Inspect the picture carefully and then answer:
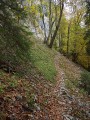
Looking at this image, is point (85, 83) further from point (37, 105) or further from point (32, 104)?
point (32, 104)

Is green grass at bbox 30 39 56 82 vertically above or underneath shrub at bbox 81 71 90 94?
above

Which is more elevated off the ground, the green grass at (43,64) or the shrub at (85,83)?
the green grass at (43,64)

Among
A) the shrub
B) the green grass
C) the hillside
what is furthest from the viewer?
the shrub

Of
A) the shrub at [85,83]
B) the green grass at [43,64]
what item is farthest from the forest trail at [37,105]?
the shrub at [85,83]

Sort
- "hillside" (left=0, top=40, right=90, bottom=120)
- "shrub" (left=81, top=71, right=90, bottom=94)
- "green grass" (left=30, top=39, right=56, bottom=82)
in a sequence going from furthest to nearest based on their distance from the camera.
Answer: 1. "shrub" (left=81, top=71, right=90, bottom=94)
2. "green grass" (left=30, top=39, right=56, bottom=82)
3. "hillside" (left=0, top=40, right=90, bottom=120)

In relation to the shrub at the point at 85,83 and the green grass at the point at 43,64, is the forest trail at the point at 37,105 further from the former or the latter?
the shrub at the point at 85,83

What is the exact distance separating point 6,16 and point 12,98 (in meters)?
3.24

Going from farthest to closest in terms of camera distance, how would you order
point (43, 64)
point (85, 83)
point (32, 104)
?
point (43, 64)
point (85, 83)
point (32, 104)

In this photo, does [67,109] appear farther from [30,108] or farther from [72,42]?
[72,42]

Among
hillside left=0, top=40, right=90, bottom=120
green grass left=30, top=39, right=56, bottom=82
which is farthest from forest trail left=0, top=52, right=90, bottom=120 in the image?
green grass left=30, top=39, right=56, bottom=82

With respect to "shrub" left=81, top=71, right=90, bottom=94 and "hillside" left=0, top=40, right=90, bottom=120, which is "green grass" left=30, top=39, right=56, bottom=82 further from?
"shrub" left=81, top=71, right=90, bottom=94

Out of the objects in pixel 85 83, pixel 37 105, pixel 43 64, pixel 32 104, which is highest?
pixel 43 64

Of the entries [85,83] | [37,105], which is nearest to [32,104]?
[37,105]

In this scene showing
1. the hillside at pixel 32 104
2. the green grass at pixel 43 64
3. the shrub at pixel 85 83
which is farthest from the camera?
the shrub at pixel 85 83
